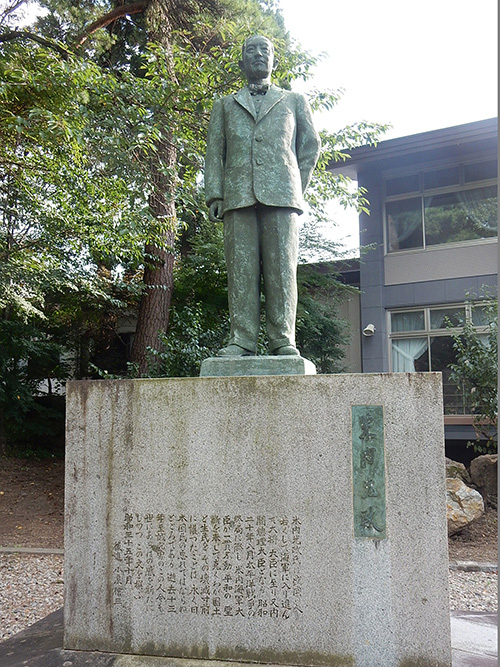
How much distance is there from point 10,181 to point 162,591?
23.9ft

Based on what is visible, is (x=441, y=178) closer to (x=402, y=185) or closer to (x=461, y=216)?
(x=402, y=185)

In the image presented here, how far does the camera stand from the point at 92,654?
3129 mm

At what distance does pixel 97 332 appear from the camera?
13648 millimetres

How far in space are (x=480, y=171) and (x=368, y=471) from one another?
10.6m

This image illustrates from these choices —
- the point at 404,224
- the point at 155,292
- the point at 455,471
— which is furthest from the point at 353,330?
the point at 455,471

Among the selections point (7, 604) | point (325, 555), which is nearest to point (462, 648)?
point (325, 555)

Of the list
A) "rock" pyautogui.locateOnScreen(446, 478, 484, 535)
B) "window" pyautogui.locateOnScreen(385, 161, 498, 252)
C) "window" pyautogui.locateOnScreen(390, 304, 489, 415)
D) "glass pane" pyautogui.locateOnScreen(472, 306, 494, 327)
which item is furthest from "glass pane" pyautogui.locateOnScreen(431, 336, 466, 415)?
"rock" pyautogui.locateOnScreen(446, 478, 484, 535)

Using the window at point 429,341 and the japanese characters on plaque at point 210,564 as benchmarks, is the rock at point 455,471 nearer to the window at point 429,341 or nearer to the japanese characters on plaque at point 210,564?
the window at point 429,341

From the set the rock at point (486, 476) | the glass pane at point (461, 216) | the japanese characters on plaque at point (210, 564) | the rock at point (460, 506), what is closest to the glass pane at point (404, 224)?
the glass pane at point (461, 216)

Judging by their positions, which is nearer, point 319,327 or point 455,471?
point 455,471

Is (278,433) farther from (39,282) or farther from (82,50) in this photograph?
(82,50)

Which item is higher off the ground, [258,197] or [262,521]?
[258,197]

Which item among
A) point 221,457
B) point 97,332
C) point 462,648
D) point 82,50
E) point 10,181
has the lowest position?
point 462,648

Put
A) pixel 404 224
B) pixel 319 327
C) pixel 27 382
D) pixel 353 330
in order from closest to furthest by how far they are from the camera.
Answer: pixel 319 327 → pixel 404 224 → pixel 27 382 → pixel 353 330
